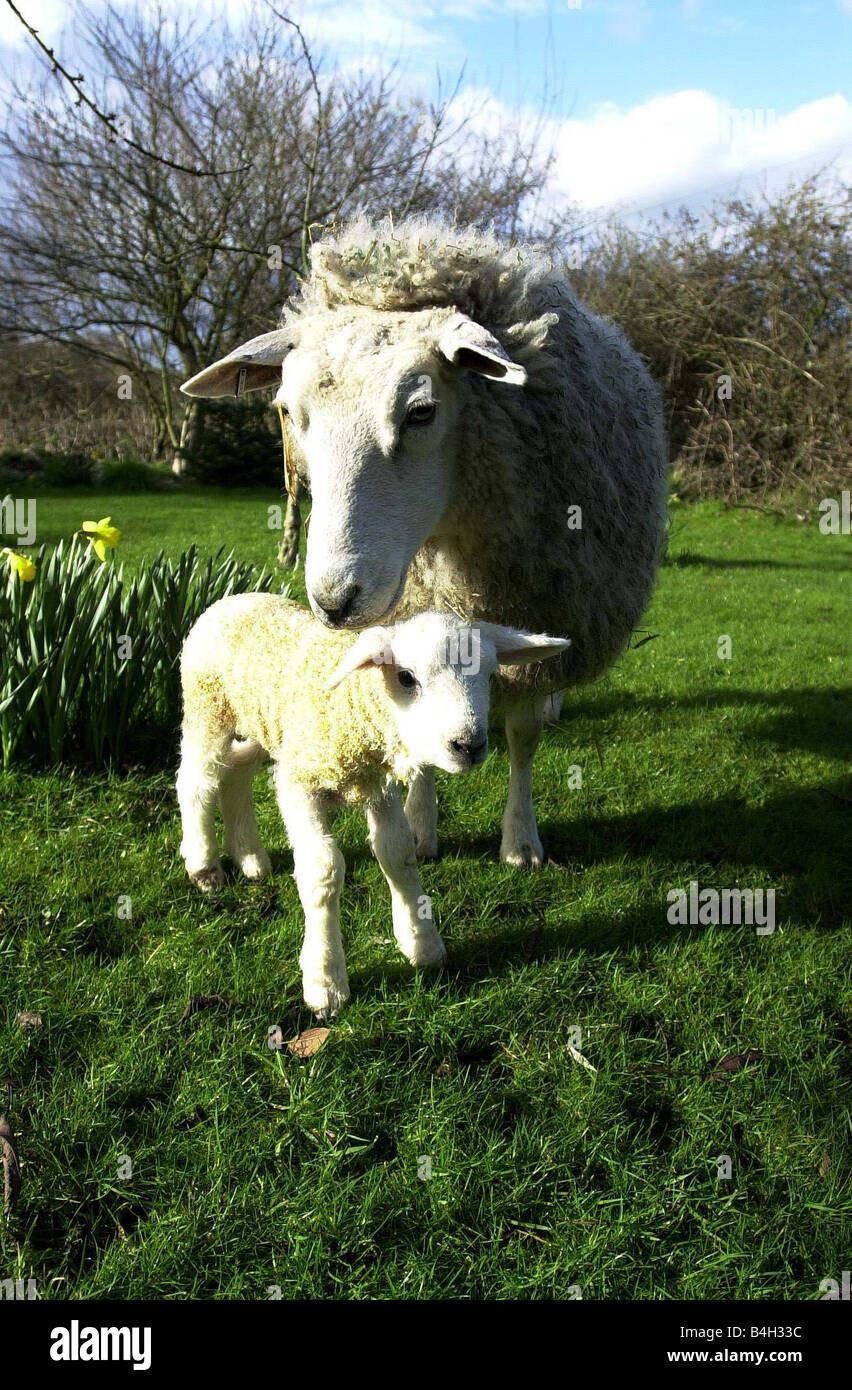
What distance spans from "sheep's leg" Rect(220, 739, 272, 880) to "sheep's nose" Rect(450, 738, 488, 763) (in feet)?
4.05

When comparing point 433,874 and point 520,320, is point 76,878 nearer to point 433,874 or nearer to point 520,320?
point 433,874

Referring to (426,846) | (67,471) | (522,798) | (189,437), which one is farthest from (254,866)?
(189,437)

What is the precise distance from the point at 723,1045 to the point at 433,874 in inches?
46.3

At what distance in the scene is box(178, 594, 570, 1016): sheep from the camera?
202 cm

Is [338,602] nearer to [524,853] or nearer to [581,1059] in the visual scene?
[581,1059]

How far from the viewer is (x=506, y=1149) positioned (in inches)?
82.4

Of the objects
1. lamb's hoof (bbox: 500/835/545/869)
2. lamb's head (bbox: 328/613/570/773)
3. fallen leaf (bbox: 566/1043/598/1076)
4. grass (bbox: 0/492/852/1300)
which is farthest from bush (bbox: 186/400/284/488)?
fallen leaf (bbox: 566/1043/598/1076)

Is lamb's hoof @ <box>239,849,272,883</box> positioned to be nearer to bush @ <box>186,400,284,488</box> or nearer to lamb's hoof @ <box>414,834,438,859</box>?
lamb's hoof @ <box>414,834,438,859</box>

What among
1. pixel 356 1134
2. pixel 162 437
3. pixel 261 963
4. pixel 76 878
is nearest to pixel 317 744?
pixel 261 963

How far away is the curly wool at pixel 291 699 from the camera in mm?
2340

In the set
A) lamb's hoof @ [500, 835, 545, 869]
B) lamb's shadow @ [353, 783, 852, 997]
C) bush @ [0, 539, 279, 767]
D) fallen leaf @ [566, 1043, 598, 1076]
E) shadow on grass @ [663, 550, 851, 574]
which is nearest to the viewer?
fallen leaf @ [566, 1043, 598, 1076]

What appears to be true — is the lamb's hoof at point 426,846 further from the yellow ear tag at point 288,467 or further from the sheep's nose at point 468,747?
the sheep's nose at point 468,747

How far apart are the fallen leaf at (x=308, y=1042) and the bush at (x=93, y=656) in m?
1.85

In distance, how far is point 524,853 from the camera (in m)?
3.36
